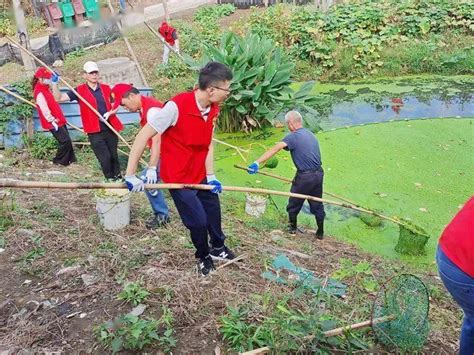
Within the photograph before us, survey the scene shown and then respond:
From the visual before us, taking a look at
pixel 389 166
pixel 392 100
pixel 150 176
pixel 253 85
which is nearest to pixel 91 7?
pixel 253 85

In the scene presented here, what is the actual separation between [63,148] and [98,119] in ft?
3.50

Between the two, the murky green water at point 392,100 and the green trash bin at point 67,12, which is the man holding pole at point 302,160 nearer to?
the murky green water at point 392,100

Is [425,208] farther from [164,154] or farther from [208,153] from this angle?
[164,154]

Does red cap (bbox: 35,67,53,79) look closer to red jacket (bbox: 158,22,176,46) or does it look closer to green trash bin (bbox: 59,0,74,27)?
red jacket (bbox: 158,22,176,46)

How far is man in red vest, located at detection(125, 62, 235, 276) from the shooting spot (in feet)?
9.67

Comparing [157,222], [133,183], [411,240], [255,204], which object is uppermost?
[133,183]

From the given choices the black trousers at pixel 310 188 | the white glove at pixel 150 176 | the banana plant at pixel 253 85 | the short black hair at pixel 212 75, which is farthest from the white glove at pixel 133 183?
the banana plant at pixel 253 85

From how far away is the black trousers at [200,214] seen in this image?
3.14 meters

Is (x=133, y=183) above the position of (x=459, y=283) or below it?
above

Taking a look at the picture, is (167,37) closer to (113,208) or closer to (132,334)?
(113,208)

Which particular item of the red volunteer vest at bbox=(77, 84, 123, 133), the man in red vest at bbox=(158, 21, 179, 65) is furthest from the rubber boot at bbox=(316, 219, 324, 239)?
the man in red vest at bbox=(158, 21, 179, 65)

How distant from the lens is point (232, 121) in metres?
7.65

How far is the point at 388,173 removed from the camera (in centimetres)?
605

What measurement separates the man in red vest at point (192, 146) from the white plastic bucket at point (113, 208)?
0.99 m
